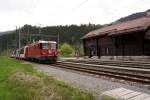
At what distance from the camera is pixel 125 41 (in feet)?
141

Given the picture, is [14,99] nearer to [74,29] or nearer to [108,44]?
[108,44]

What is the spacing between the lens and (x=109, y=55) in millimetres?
48250

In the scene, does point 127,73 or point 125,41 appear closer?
point 127,73

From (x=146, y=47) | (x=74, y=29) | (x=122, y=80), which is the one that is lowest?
(x=122, y=80)

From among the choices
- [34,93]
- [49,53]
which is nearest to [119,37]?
[49,53]

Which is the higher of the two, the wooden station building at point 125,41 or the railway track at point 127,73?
the wooden station building at point 125,41

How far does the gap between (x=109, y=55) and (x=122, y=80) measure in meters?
34.0

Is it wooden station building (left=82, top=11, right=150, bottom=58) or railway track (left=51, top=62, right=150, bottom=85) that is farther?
wooden station building (left=82, top=11, right=150, bottom=58)

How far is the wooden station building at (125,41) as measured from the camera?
3803 centimetres

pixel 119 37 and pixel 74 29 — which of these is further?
pixel 74 29

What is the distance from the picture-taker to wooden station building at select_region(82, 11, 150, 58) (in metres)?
38.0

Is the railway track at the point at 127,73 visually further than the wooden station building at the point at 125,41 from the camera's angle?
No

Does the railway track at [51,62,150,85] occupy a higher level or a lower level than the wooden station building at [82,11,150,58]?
lower

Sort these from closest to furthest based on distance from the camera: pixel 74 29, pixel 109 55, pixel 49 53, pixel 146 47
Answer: pixel 49 53 → pixel 146 47 → pixel 109 55 → pixel 74 29
